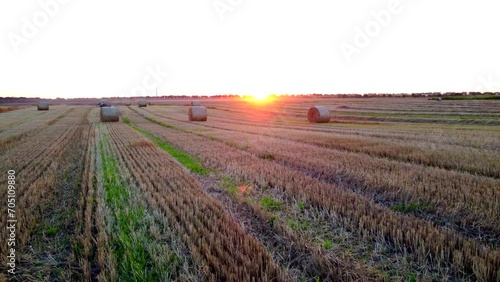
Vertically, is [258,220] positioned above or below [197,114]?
below

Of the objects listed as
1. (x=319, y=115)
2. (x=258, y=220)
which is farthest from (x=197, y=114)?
(x=258, y=220)

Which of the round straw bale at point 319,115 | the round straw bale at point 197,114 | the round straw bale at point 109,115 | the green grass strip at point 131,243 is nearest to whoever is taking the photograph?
the green grass strip at point 131,243

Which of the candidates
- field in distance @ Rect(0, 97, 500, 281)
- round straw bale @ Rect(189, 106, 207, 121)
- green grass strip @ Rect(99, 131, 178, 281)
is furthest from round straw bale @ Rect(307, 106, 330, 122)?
green grass strip @ Rect(99, 131, 178, 281)

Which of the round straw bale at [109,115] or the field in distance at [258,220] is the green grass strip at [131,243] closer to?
the field in distance at [258,220]

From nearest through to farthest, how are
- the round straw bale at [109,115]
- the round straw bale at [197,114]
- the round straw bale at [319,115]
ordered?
1. the round straw bale at [319,115]
2. the round straw bale at [109,115]
3. the round straw bale at [197,114]

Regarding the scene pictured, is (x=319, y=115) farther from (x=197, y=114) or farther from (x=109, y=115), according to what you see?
(x=109, y=115)

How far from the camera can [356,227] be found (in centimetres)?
414

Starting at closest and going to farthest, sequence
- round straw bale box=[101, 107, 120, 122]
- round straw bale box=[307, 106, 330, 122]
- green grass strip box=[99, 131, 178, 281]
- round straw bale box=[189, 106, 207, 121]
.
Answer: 1. green grass strip box=[99, 131, 178, 281]
2. round straw bale box=[307, 106, 330, 122]
3. round straw bale box=[101, 107, 120, 122]
4. round straw bale box=[189, 106, 207, 121]

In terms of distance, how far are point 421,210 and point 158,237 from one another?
430 centimetres

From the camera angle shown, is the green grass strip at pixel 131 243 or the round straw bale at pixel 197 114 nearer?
the green grass strip at pixel 131 243

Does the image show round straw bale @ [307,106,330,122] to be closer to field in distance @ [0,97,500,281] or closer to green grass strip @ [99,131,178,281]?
field in distance @ [0,97,500,281]

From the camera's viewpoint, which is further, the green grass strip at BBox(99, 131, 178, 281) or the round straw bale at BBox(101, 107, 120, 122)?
the round straw bale at BBox(101, 107, 120, 122)

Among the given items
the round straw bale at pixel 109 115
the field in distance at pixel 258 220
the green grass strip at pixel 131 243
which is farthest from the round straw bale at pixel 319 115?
the green grass strip at pixel 131 243

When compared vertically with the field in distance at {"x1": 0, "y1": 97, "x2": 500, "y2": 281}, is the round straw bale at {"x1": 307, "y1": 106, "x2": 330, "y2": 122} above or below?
above
